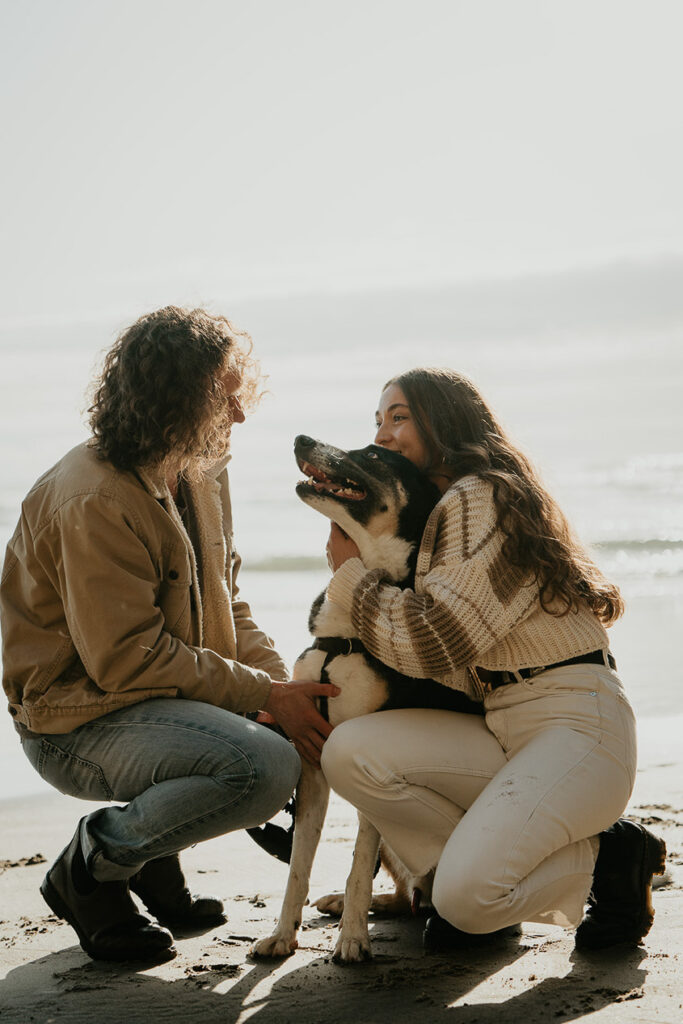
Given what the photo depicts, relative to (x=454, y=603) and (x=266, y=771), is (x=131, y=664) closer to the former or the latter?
(x=266, y=771)

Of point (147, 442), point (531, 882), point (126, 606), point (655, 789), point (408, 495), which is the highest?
point (147, 442)

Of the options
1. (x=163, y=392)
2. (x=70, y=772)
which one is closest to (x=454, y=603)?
(x=163, y=392)

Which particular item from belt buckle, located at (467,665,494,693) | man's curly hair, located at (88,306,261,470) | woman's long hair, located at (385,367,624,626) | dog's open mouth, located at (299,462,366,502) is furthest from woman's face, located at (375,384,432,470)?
belt buckle, located at (467,665,494,693)

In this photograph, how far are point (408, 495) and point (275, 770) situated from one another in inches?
38.5

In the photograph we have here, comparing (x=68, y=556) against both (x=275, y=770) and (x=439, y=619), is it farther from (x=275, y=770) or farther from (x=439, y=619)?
(x=439, y=619)

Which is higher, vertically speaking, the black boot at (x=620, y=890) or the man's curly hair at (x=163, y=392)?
the man's curly hair at (x=163, y=392)

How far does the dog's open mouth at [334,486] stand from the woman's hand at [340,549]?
167 millimetres

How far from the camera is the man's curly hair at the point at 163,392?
312cm

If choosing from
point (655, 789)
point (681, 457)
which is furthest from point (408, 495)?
point (681, 457)

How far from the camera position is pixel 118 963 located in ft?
9.88

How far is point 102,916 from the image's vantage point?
119 inches

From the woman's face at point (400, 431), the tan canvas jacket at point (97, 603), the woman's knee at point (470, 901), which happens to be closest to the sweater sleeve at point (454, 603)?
the woman's face at point (400, 431)

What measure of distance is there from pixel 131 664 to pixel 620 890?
1.58 metres

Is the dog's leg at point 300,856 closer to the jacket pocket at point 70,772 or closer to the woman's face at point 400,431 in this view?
the jacket pocket at point 70,772
